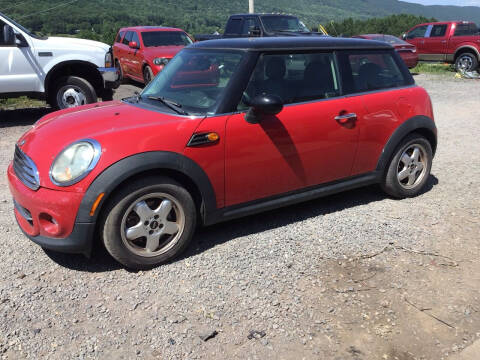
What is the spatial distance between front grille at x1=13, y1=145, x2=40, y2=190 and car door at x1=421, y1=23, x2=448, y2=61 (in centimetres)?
1770

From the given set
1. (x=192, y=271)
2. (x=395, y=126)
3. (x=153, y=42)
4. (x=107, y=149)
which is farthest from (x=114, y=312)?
(x=153, y=42)

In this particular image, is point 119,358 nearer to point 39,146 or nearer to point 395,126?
point 39,146

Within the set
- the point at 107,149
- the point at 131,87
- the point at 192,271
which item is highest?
the point at 107,149

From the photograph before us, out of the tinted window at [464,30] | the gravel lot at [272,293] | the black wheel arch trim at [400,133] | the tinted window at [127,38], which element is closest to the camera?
the gravel lot at [272,293]

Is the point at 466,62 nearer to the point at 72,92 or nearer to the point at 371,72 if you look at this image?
the point at 72,92

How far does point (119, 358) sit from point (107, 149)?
136cm

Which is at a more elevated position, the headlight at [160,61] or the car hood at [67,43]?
the car hood at [67,43]

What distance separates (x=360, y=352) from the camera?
2.57 meters

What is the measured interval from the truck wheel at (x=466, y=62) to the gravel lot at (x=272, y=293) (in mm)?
14492

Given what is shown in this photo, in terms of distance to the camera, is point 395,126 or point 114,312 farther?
point 395,126

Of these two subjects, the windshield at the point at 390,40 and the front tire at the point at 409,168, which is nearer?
the front tire at the point at 409,168

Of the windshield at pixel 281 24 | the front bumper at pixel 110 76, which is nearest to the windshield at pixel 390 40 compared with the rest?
the windshield at pixel 281 24

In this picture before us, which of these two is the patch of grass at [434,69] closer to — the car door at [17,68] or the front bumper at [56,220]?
the car door at [17,68]

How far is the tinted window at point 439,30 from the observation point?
691 inches
